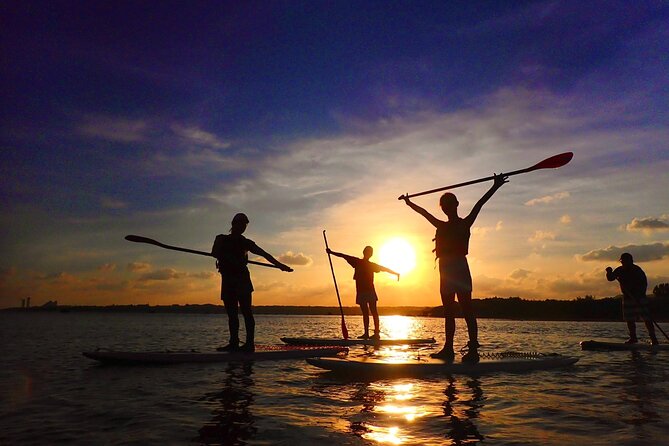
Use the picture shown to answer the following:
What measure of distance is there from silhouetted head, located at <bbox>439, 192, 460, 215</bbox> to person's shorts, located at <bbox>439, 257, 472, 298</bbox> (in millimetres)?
997

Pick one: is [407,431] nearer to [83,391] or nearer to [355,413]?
[355,413]

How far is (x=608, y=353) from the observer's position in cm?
1502

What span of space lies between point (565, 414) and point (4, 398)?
811 centimetres

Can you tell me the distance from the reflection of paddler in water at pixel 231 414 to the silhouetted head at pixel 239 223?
11.6ft

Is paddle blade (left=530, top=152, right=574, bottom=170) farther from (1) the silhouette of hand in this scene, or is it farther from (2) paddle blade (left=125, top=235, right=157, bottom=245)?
(2) paddle blade (left=125, top=235, right=157, bottom=245)

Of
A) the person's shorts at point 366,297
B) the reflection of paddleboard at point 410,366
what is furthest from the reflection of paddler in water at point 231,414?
the person's shorts at point 366,297

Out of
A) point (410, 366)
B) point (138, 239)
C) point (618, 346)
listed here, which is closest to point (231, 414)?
point (410, 366)

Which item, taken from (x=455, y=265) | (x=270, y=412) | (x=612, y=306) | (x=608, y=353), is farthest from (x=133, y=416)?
(x=612, y=306)

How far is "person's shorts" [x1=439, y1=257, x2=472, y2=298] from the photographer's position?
9977mm

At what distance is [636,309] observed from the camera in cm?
1561

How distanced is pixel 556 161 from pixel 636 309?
723 cm

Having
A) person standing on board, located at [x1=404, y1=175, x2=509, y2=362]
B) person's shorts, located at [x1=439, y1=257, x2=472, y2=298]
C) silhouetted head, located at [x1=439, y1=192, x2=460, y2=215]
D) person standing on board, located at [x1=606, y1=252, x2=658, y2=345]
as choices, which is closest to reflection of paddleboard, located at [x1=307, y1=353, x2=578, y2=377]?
person standing on board, located at [x1=404, y1=175, x2=509, y2=362]

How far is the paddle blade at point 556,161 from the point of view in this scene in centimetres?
1147

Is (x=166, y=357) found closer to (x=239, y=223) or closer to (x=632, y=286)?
(x=239, y=223)
